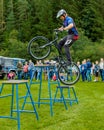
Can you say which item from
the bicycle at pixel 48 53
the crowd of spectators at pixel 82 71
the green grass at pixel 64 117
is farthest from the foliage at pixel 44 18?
the bicycle at pixel 48 53

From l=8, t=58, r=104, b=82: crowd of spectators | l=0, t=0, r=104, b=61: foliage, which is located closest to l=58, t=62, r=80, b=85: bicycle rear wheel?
l=8, t=58, r=104, b=82: crowd of spectators

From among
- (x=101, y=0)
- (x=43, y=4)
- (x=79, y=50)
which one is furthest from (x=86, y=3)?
(x=79, y=50)

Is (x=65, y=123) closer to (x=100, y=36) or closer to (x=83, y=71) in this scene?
(x=83, y=71)

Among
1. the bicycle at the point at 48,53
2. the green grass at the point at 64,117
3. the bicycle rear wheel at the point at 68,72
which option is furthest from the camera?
the bicycle rear wheel at the point at 68,72

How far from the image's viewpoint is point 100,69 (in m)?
28.6

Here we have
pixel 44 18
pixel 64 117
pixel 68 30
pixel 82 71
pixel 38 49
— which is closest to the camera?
pixel 68 30

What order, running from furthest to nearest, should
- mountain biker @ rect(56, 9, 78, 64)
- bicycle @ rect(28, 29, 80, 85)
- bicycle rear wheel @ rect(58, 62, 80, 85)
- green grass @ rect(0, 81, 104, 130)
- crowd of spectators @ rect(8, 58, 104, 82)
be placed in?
crowd of spectators @ rect(8, 58, 104, 82) → bicycle rear wheel @ rect(58, 62, 80, 85) → bicycle @ rect(28, 29, 80, 85) → mountain biker @ rect(56, 9, 78, 64) → green grass @ rect(0, 81, 104, 130)

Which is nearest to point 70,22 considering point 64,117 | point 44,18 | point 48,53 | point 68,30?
point 68,30

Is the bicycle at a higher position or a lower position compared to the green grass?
higher

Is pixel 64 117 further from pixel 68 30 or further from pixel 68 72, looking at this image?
pixel 68 30

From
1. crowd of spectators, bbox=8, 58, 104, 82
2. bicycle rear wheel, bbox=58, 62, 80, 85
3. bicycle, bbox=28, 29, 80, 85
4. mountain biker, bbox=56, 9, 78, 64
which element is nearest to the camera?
mountain biker, bbox=56, 9, 78, 64

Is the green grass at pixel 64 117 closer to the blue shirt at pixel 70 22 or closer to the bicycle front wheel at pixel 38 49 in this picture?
the bicycle front wheel at pixel 38 49

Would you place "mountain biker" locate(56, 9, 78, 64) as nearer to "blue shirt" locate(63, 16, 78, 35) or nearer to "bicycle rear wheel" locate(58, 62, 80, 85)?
"blue shirt" locate(63, 16, 78, 35)

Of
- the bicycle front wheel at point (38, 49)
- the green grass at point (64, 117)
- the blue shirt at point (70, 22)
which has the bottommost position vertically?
the green grass at point (64, 117)
